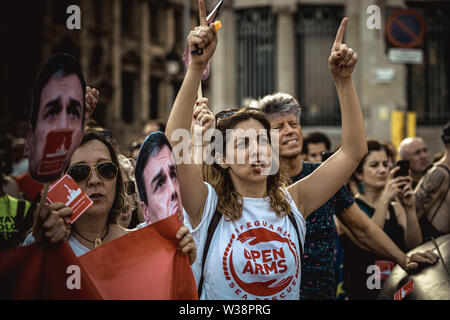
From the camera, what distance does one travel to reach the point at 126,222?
329cm

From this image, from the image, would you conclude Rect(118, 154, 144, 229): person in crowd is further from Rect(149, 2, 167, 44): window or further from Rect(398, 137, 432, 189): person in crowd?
Rect(149, 2, 167, 44): window

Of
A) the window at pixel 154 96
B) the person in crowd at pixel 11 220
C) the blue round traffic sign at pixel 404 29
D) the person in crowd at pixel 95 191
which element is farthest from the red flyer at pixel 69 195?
the window at pixel 154 96

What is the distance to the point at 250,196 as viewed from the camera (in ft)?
8.82

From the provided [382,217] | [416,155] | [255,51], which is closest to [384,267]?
[382,217]

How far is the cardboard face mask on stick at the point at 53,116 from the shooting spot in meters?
1.80

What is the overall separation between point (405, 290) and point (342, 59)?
145 centimetres

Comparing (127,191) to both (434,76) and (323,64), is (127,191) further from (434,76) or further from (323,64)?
(434,76)

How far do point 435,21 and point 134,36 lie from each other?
19.9 metres

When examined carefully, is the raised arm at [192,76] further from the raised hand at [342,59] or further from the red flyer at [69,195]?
the raised hand at [342,59]

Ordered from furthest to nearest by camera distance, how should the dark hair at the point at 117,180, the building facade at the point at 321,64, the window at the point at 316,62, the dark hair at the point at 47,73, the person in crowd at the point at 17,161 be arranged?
the window at the point at 316,62, the building facade at the point at 321,64, the person in crowd at the point at 17,161, the dark hair at the point at 117,180, the dark hair at the point at 47,73

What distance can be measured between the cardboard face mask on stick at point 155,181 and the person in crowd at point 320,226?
1422mm

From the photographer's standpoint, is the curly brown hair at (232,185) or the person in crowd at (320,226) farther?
the person in crowd at (320,226)
